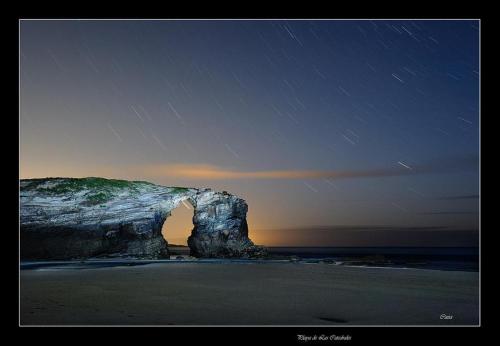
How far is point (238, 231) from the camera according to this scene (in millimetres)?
43188

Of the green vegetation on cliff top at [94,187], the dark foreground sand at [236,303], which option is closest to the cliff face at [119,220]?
the green vegetation on cliff top at [94,187]

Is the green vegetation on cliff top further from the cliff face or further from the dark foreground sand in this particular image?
the dark foreground sand

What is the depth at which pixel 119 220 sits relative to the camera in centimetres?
3709

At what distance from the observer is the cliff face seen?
27.3 metres

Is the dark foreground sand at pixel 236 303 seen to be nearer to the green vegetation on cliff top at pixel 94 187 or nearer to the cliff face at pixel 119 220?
the cliff face at pixel 119 220

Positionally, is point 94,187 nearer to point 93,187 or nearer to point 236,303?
point 93,187

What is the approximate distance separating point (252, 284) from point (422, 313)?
249 inches

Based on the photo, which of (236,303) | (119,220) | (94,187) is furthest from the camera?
(119,220)

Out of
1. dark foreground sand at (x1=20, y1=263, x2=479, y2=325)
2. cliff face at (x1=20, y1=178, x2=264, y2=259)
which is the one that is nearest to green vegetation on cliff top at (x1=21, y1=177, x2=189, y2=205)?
cliff face at (x1=20, y1=178, x2=264, y2=259)

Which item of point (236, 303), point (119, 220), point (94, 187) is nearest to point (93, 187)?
point (94, 187)

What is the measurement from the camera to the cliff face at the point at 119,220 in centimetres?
2733

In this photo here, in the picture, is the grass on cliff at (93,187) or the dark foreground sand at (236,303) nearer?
the dark foreground sand at (236,303)
